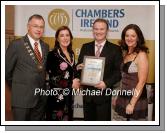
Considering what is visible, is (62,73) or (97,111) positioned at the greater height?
(62,73)

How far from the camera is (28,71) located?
8.76 ft

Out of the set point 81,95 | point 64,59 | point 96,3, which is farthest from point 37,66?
point 96,3

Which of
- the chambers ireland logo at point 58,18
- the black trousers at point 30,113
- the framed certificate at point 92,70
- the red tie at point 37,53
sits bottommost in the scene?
the black trousers at point 30,113

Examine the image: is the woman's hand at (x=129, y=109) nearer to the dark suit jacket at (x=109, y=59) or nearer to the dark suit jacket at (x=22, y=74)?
the dark suit jacket at (x=109, y=59)

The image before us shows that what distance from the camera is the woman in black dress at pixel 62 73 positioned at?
2688 mm

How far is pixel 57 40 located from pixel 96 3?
1.37 ft

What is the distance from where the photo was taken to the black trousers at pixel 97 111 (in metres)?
2.70

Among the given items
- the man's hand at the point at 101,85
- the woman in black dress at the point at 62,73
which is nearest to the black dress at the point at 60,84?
the woman in black dress at the point at 62,73

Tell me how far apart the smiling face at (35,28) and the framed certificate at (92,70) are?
1.34ft

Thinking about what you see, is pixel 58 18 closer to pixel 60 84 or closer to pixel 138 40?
pixel 60 84

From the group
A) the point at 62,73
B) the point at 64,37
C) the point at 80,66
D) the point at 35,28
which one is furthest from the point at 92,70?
the point at 35,28

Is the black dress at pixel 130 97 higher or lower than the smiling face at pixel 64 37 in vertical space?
lower

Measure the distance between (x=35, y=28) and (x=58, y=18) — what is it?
0.64 feet

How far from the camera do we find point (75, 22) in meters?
2.69
